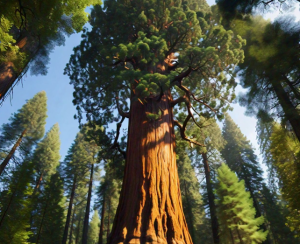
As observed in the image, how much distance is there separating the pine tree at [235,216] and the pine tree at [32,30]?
35.1 feet

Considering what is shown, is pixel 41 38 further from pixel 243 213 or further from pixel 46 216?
pixel 46 216

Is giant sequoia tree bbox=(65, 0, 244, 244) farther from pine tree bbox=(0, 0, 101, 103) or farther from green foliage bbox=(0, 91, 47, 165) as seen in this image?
green foliage bbox=(0, 91, 47, 165)

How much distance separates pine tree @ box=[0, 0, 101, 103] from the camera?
3105 mm

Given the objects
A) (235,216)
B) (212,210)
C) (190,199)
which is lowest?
(235,216)

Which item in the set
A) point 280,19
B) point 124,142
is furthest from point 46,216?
point 280,19

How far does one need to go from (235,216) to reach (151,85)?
9121 millimetres

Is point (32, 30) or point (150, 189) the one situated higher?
point (32, 30)

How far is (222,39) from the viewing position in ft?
18.5

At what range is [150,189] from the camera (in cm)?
368

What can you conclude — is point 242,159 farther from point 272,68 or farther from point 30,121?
point 30,121

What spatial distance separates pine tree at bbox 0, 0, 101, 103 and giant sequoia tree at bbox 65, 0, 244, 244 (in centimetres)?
120

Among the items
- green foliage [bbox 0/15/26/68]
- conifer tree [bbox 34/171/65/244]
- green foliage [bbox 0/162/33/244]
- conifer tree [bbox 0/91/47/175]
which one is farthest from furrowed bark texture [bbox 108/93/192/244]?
conifer tree [bbox 0/91/47/175]

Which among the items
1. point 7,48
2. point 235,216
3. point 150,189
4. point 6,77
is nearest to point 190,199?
point 235,216

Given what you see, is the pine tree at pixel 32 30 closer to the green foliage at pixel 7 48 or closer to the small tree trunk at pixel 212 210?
the green foliage at pixel 7 48
